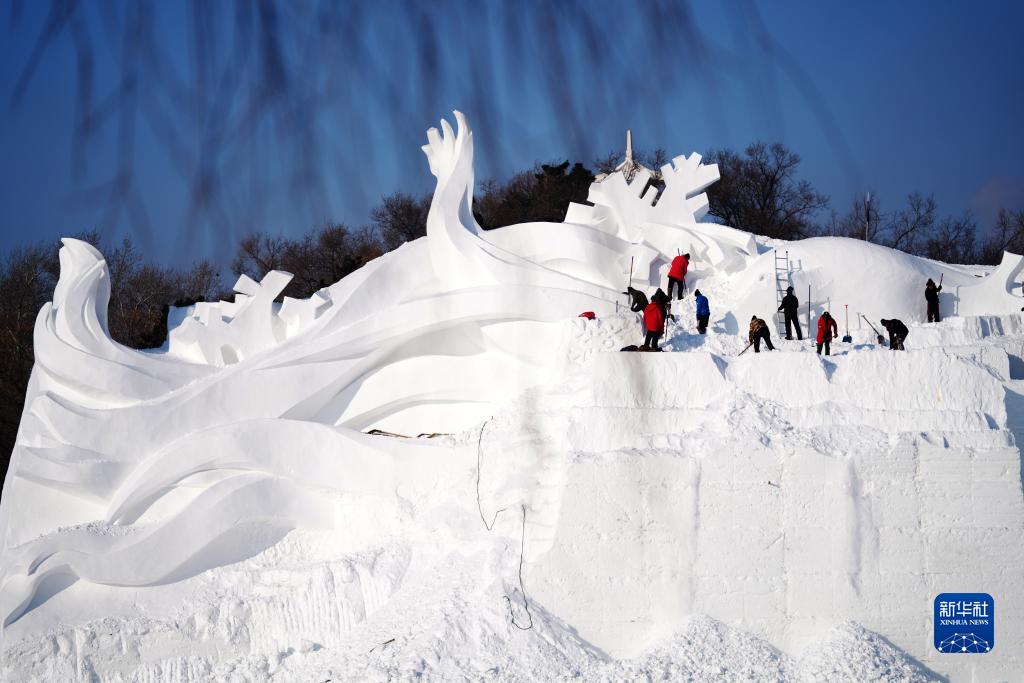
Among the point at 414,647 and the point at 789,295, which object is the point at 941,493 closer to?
the point at 789,295

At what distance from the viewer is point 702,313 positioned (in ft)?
47.3

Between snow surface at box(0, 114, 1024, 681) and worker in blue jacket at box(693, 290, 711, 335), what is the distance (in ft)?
1.03

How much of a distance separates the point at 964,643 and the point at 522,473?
176 inches

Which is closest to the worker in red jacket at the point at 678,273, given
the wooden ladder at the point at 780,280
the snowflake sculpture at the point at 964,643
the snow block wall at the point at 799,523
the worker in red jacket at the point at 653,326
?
the wooden ladder at the point at 780,280

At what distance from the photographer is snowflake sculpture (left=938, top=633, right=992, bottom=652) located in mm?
10406

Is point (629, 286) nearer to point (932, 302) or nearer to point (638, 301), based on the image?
point (638, 301)

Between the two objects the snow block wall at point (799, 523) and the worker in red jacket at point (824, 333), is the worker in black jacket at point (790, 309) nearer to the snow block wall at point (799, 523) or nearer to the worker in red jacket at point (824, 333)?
the worker in red jacket at point (824, 333)

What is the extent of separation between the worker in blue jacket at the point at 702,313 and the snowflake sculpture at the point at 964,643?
204 inches

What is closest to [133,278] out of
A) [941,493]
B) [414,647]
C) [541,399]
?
[541,399]

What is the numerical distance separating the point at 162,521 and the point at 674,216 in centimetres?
874

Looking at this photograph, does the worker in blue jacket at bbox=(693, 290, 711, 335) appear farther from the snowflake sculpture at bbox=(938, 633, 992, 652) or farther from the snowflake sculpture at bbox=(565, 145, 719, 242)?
the snowflake sculpture at bbox=(938, 633, 992, 652)

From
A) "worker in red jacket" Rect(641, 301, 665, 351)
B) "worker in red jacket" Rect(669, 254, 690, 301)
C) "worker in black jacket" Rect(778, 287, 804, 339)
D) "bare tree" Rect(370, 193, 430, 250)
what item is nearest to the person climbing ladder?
"worker in black jacket" Rect(778, 287, 804, 339)

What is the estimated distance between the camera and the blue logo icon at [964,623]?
10422 mm

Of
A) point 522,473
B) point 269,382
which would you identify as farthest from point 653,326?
point 269,382
